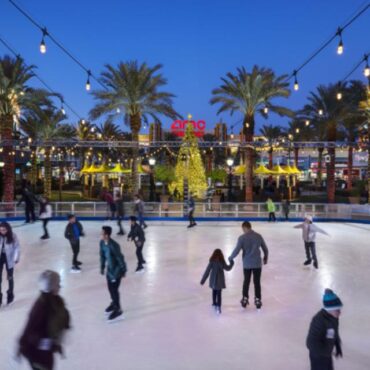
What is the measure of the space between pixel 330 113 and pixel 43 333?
30513 mm

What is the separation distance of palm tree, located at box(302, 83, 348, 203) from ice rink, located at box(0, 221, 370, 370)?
633 inches

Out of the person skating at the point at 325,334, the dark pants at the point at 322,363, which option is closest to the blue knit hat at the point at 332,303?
the person skating at the point at 325,334

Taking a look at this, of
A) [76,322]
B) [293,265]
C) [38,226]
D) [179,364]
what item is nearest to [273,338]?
[179,364]

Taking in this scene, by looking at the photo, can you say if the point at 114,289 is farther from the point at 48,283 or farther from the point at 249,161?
the point at 249,161

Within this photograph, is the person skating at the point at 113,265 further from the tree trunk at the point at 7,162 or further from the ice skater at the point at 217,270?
the tree trunk at the point at 7,162

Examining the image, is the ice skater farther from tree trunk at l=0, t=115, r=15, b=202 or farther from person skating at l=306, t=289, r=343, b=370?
tree trunk at l=0, t=115, r=15, b=202

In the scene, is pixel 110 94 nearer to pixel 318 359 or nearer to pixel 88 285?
pixel 88 285

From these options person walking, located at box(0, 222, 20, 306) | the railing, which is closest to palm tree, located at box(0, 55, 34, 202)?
the railing

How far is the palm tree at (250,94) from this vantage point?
89.6ft

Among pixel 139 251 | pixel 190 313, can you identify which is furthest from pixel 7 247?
pixel 139 251

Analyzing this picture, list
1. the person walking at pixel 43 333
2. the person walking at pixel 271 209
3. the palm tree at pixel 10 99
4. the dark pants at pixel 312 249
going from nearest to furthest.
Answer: the person walking at pixel 43 333 < the dark pants at pixel 312 249 < the person walking at pixel 271 209 < the palm tree at pixel 10 99

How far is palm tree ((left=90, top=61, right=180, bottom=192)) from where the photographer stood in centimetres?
2631

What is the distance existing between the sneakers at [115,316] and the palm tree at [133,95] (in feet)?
65.4

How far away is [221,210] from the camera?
2247 centimetres
